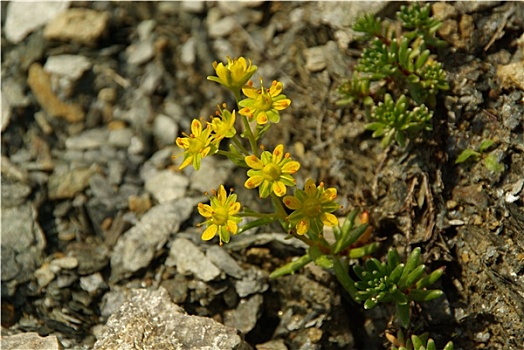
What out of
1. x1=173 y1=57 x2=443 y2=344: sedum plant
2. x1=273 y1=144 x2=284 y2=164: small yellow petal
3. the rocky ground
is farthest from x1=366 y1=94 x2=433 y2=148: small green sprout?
x1=273 y1=144 x2=284 y2=164: small yellow petal

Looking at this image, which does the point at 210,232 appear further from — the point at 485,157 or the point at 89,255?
the point at 485,157

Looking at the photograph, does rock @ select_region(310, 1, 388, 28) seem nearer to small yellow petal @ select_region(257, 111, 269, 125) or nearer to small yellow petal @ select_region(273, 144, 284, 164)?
small yellow petal @ select_region(257, 111, 269, 125)

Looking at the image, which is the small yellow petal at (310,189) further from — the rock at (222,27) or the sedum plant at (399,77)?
the rock at (222,27)

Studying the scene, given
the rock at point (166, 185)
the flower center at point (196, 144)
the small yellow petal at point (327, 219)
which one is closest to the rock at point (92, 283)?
the rock at point (166, 185)

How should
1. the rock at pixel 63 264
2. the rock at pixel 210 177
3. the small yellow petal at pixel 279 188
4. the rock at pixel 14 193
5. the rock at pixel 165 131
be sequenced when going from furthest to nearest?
1. the rock at pixel 165 131
2. the rock at pixel 210 177
3. the rock at pixel 14 193
4. the rock at pixel 63 264
5. the small yellow petal at pixel 279 188

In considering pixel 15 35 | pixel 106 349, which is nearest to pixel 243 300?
pixel 106 349

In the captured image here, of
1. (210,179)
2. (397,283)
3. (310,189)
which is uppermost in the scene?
(310,189)

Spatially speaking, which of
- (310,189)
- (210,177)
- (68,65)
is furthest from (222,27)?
(310,189)
